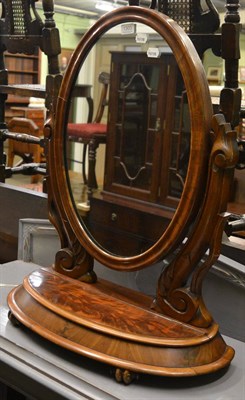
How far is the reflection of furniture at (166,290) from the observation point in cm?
69

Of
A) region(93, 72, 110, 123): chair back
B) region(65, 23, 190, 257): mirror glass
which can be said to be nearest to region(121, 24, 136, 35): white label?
region(65, 23, 190, 257): mirror glass

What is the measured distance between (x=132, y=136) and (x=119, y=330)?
349mm

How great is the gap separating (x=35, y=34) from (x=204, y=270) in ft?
3.21

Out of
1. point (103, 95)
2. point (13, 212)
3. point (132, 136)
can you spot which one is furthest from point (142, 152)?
point (13, 212)

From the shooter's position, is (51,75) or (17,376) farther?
(51,75)

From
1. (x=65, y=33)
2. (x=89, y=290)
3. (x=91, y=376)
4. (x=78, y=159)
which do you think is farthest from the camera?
(x=65, y=33)

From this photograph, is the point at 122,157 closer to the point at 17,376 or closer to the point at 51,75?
the point at 51,75

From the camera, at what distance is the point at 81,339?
0.73 metres

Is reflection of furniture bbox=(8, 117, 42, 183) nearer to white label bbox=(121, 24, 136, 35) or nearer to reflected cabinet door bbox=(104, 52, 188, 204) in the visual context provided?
reflected cabinet door bbox=(104, 52, 188, 204)

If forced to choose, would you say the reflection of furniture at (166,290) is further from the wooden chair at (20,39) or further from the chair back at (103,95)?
the wooden chair at (20,39)

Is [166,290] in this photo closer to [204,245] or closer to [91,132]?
[204,245]

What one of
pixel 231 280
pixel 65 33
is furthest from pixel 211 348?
pixel 65 33

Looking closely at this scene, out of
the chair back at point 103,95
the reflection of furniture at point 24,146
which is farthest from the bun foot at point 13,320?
the reflection of furniture at point 24,146

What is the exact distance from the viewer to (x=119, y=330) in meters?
0.71
